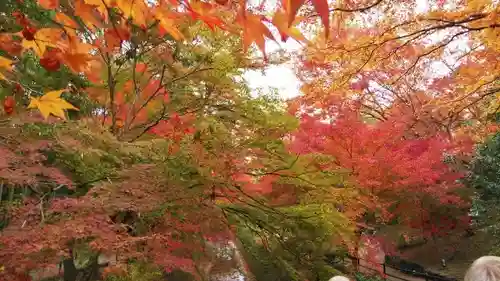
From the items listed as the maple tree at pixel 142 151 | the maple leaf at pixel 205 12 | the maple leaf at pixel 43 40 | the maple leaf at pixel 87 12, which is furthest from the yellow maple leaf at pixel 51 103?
the maple tree at pixel 142 151

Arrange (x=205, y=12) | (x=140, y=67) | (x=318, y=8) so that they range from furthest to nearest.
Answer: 1. (x=140, y=67)
2. (x=205, y=12)
3. (x=318, y=8)

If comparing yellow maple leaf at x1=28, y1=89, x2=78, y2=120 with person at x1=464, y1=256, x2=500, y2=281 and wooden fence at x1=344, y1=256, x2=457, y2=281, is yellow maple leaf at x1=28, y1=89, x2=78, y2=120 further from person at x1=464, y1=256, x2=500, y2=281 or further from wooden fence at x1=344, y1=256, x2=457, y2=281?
wooden fence at x1=344, y1=256, x2=457, y2=281

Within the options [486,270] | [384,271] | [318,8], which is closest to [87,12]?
[318,8]

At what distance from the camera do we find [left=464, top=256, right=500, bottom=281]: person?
1.71m

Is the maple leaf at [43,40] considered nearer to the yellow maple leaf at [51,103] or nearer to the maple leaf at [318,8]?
the yellow maple leaf at [51,103]

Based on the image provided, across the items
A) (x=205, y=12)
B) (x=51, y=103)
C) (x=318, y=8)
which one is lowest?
(x=318, y=8)

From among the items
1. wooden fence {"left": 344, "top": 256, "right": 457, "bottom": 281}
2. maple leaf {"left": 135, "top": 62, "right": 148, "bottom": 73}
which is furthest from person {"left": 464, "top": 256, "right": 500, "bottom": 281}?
wooden fence {"left": 344, "top": 256, "right": 457, "bottom": 281}

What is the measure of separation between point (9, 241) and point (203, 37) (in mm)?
3866

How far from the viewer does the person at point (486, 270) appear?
1707mm

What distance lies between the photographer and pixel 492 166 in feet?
40.6

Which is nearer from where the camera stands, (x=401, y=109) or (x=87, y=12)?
(x=87, y=12)

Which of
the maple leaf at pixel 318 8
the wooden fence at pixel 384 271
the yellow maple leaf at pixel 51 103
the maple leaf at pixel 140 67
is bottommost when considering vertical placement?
Answer: the wooden fence at pixel 384 271

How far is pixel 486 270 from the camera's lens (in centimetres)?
172

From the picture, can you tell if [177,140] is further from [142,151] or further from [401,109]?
[401,109]
